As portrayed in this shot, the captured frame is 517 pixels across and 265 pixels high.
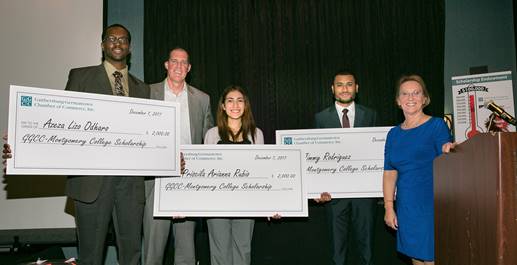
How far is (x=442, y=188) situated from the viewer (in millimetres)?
2031

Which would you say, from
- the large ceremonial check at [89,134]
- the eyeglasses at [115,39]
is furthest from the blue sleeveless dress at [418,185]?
the eyeglasses at [115,39]

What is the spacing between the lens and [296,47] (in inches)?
200

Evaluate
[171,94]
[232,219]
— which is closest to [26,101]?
[171,94]

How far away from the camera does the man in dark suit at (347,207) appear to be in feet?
11.7

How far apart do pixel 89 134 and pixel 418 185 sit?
2097 millimetres

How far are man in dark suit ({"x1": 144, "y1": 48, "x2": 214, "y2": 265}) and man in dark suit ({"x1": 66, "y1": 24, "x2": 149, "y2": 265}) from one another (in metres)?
0.30

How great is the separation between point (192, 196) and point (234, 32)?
2405mm

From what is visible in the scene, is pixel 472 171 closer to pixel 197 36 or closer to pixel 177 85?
pixel 177 85

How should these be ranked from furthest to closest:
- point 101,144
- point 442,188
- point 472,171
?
point 101,144
point 442,188
point 472,171

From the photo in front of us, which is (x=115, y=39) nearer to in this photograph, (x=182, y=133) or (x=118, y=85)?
(x=118, y=85)

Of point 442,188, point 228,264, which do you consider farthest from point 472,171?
point 228,264

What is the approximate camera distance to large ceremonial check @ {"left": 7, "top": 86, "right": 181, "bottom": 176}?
2.65 m

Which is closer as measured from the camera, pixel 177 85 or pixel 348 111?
pixel 177 85

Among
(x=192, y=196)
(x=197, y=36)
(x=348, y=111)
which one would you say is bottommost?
(x=192, y=196)
